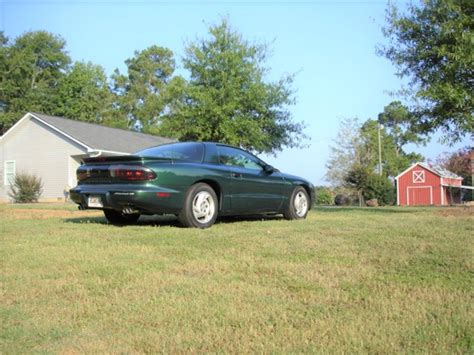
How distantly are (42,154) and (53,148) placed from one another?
103cm

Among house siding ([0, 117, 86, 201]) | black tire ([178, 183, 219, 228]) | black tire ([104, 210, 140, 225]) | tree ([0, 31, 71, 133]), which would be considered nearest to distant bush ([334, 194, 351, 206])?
house siding ([0, 117, 86, 201])

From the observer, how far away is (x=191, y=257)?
5.14 metres

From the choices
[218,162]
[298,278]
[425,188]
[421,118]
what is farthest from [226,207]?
[425,188]

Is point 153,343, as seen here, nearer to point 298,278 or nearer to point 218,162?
point 298,278

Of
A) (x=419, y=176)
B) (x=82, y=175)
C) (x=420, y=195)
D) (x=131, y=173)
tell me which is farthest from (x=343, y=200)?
(x=131, y=173)

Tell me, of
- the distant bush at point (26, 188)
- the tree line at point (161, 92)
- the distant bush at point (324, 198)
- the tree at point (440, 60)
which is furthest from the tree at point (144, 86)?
the tree at point (440, 60)

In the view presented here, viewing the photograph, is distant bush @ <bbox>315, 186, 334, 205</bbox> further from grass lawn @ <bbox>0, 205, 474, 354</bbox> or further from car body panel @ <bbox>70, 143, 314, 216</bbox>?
grass lawn @ <bbox>0, 205, 474, 354</bbox>

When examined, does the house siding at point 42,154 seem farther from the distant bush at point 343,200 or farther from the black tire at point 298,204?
the distant bush at point 343,200

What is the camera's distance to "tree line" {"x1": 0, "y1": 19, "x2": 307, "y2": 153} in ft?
78.7

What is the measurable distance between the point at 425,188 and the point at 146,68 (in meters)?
35.7

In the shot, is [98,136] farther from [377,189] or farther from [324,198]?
[324,198]

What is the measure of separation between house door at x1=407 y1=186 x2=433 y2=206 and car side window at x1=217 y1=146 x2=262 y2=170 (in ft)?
129

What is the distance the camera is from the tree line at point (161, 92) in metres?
24.0

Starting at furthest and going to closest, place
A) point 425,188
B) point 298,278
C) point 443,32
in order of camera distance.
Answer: point 425,188
point 443,32
point 298,278
